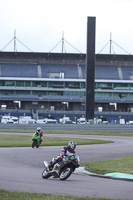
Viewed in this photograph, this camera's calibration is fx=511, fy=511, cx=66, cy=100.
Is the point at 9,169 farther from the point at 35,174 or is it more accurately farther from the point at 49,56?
the point at 49,56

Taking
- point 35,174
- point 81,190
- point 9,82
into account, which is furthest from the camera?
point 9,82

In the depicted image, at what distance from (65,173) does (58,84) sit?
95.0 metres

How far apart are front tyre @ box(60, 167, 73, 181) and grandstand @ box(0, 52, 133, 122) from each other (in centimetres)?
8839

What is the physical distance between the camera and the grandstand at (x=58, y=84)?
109m

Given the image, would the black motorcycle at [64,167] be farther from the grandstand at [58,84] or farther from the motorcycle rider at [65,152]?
the grandstand at [58,84]

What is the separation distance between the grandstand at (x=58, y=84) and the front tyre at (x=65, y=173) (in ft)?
290

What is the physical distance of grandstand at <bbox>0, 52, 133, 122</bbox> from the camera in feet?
359

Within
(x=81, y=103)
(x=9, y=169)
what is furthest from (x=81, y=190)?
(x=81, y=103)

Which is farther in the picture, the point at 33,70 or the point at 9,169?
the point at 33,70

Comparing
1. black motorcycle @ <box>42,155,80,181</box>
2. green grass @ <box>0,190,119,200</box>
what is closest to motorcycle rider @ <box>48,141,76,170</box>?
black motorcycle @ <box>42,155,80,181</box>

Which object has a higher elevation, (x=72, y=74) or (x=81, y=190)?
(x=72, y=74)

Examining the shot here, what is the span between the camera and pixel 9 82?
109 m

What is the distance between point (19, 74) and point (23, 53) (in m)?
5.29

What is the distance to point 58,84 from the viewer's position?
365 ft
